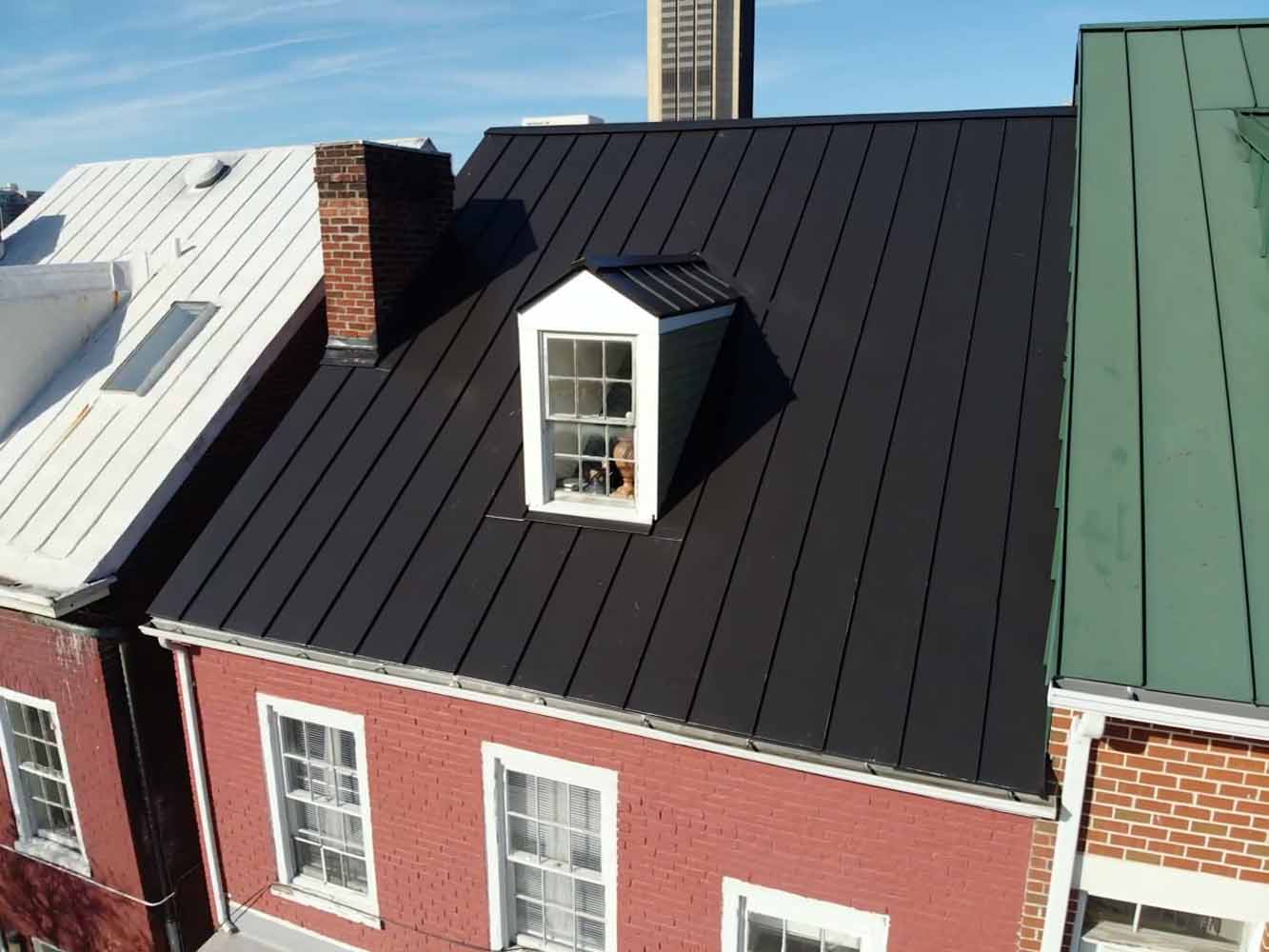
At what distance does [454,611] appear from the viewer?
7016 mm

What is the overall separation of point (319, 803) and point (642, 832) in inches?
121

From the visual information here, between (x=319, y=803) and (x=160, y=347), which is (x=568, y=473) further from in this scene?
(x=160, y=347)

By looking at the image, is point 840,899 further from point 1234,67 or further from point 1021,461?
point 1234,67

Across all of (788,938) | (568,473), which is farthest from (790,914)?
(568,473)

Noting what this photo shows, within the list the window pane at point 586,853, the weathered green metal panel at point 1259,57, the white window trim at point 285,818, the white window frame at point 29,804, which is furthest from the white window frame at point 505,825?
the weathered green metal panel at point 1259,57

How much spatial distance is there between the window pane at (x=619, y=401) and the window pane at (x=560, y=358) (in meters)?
0.37

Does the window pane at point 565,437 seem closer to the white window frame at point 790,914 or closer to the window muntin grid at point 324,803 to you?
the window muntin grid at point 324,803

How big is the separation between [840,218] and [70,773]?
9012 millimetres

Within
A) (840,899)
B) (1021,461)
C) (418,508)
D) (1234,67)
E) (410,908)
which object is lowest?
(410,908)

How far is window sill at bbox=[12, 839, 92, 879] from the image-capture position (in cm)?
947

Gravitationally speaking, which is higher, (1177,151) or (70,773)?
(1177,151)

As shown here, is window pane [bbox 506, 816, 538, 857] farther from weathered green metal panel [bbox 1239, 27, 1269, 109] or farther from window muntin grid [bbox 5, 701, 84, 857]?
weathered green metal panel [bbox 1239, 27, 1269, 109]

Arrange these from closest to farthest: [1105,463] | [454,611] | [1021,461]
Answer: [1105,463] < [1021,461] < [454,611]

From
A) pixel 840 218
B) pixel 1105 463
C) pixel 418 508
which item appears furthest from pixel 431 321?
pixel 1105 463
